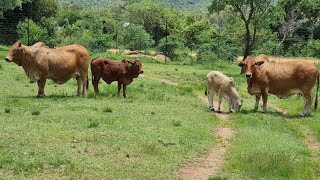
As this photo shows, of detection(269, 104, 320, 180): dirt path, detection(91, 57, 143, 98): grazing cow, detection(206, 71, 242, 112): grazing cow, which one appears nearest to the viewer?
detection(269, 104, 320, 180): dirt path

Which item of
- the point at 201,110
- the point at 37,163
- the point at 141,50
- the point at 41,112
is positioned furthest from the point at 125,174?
the point at 141,50

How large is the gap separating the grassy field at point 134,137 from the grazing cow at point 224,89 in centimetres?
56

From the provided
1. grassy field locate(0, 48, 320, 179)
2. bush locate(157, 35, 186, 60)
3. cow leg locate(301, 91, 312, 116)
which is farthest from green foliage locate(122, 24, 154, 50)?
cow leg locate(301, 91, 312, 116)

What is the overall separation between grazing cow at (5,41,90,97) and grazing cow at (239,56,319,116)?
297 inches

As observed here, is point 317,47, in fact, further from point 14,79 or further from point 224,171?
point 224,171

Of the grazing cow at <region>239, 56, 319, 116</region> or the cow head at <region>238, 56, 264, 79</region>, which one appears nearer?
the cow head at <region>238, 56, 264, 79</region>

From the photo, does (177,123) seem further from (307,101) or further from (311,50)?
(311,50)

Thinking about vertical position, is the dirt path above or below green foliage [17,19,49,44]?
below

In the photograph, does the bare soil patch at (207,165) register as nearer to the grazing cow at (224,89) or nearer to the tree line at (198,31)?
the grazing cow at (224,89)

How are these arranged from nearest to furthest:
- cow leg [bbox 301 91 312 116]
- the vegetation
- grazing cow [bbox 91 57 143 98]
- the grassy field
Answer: the grassy field, the vegetation, cow leg [bbox 301 91 312 116], grazing cow [bbox 91 57 143 98]

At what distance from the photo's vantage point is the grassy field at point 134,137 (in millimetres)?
11305

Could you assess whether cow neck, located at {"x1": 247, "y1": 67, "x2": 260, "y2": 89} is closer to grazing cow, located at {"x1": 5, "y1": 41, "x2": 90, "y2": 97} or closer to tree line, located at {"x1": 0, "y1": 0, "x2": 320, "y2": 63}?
grazing cow, located at {"x1": 5, "y1": 41, "x2": 90, "y2": 97}

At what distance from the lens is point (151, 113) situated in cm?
1869

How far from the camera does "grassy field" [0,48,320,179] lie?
1130cm
